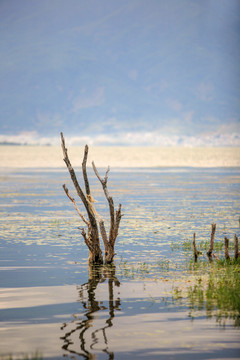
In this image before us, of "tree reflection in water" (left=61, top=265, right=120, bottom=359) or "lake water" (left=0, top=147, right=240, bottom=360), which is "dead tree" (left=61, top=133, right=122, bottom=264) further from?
"tree reflection in water" (left=61, top=265, right=120, bottom=359)

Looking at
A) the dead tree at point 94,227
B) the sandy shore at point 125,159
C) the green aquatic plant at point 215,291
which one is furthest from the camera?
the sandy shore at point 125,159

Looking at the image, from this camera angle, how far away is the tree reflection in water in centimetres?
885

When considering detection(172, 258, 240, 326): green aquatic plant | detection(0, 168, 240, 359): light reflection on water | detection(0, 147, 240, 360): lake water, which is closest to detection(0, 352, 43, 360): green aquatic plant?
detection(0, 147, 240, 360): lake water

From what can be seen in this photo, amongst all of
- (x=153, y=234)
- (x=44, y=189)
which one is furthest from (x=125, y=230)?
(x=44, y=189)

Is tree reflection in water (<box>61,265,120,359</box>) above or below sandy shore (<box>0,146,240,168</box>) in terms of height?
below

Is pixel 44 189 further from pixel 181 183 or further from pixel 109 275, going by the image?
pixel 109 275

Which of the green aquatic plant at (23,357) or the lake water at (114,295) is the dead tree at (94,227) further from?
the green aquatic plant at (23,357)

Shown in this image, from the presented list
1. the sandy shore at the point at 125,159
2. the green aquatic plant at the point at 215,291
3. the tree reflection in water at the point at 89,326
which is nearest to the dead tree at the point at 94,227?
the tree reflection in water at the point at 89,326

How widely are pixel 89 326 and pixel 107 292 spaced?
242cm

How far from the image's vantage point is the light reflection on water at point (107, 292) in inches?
357

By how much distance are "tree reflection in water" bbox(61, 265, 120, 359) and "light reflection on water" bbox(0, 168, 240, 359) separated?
0.01m

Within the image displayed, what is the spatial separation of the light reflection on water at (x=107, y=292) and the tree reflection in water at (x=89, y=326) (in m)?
0.01

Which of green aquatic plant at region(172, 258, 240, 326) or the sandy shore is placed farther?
the sandy shore

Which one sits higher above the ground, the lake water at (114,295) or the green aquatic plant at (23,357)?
the lake water at (114,295)
